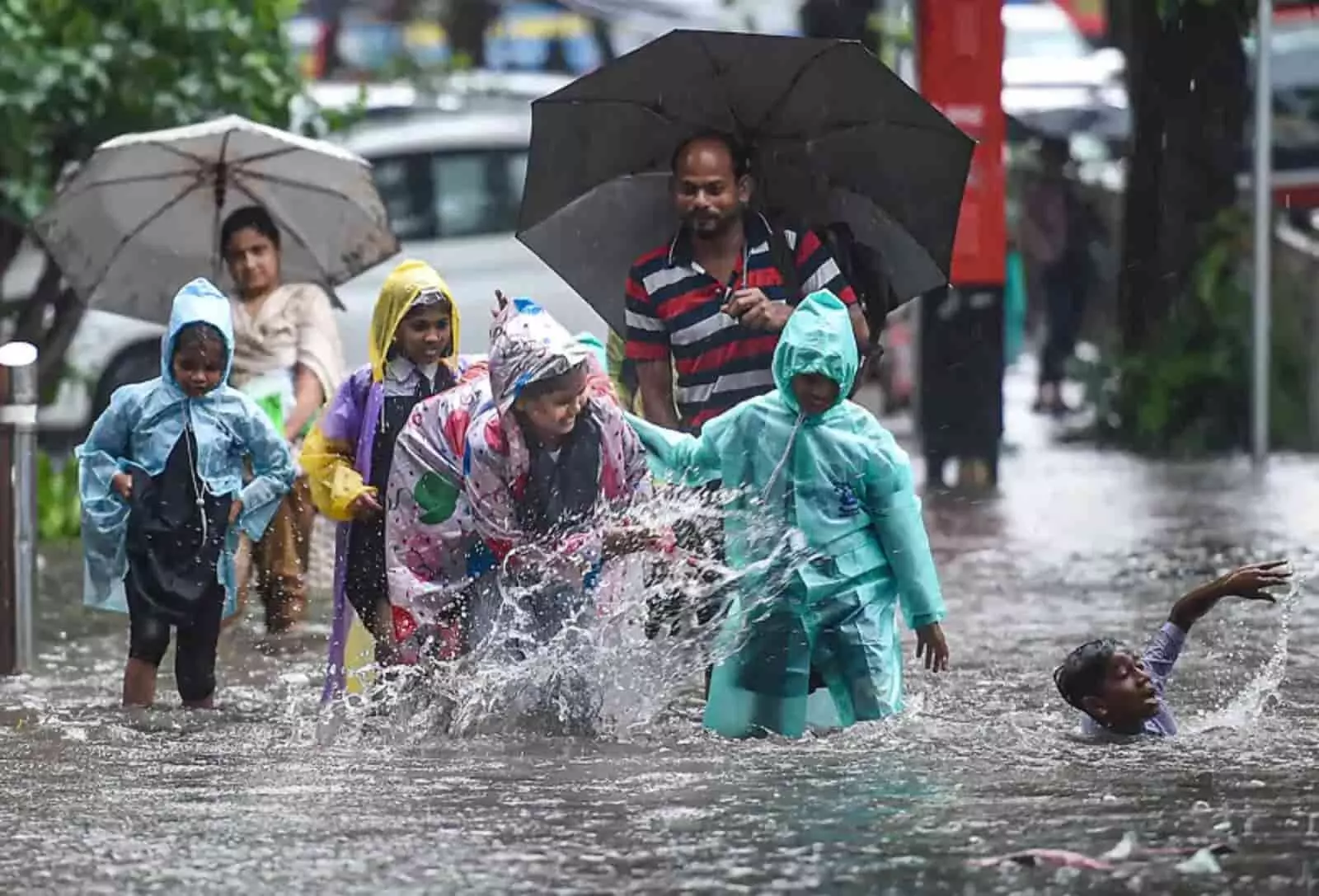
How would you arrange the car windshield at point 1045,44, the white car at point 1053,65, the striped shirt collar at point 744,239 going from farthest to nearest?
1. the car windshield at point 1045,44
2. the white car at point 1053,65
3. the striped shirt collar at point 744,239

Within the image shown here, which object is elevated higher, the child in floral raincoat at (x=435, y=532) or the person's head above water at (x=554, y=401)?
the person's head above water at (x=554, y=401)

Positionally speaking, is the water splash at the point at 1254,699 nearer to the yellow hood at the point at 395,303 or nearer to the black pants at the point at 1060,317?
the yellow hood at the point at 395,303

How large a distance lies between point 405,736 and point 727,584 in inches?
36.9

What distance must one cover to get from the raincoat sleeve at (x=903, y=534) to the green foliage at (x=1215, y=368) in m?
10.6

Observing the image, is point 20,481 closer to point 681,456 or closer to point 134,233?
point 134,233

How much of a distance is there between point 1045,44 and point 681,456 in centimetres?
2321

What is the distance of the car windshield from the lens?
29.5 metres

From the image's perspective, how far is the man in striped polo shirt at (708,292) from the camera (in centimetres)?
822

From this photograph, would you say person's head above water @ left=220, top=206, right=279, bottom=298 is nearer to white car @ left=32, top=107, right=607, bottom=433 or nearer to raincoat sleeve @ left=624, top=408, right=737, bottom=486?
raincoat sleeve @ left=624, top=408, right=737, bottom=486


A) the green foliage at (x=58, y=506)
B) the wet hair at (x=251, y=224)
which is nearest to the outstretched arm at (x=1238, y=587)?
the wet hair at (x=251, y=224)

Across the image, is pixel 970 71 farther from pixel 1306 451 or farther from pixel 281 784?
pixel 281 784

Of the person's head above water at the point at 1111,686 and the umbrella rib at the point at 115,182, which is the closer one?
the person's head above water at the point at 1111,686

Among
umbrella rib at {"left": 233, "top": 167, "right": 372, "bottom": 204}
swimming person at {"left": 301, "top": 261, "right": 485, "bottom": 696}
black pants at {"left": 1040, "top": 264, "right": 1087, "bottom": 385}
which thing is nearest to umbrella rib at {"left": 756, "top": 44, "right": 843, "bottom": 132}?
swimming person at {"left": 301, "top": 261, "right": 485, "bottom": 696}

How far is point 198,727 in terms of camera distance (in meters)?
8.35
